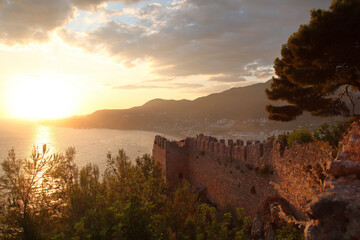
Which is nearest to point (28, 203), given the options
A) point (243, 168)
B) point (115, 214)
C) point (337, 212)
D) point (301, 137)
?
point (115, 214)

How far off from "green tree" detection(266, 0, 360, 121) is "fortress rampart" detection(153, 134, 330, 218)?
286cm

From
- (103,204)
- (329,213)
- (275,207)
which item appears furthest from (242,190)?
(329,213)

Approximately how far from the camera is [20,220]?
Result: 1069cm

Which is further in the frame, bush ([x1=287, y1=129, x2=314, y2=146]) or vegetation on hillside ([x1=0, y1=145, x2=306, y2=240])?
bush ([x1=287, y1=129, x2=314, y2=146])

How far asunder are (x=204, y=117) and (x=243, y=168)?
97.1 meters

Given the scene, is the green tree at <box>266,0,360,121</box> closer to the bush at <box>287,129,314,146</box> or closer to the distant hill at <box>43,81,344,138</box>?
the bush at <box>287,129,314,146</box>

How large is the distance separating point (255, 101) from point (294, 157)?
10361 centimetres

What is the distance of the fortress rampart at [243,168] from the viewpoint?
29.3 ft

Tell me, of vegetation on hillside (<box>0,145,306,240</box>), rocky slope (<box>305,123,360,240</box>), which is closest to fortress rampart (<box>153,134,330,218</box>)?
vegetation on hillside (<box>0,145,306,240</box>)

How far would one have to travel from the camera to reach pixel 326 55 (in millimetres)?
9867

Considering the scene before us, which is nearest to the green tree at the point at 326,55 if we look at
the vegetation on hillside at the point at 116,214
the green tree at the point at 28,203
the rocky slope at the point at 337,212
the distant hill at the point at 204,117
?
the vegetation on hillside at the point at 116,214

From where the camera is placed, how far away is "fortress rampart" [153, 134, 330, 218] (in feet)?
29.3

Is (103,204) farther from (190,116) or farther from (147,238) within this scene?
(190,116)

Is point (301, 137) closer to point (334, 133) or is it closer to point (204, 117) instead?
point (334, 133)
